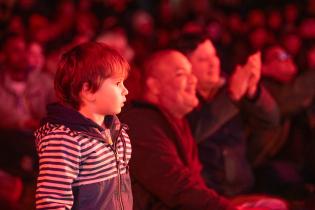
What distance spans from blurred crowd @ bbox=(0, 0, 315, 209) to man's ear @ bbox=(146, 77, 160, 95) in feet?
0.46

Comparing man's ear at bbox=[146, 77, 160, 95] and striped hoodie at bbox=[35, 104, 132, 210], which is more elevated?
man's ear at bbox=[146, 77, 160, 95]

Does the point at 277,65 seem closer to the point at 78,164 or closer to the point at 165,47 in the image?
the point at 165,47

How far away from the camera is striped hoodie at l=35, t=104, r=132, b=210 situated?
2.45m

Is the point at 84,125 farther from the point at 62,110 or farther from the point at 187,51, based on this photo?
the point at 187,51

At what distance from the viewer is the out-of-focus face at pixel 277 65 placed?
5.67 metres

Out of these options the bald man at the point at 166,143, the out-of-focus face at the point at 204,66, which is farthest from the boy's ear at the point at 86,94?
the out-of-focus face at the point at 204,66

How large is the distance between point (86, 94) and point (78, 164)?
0.87 feet

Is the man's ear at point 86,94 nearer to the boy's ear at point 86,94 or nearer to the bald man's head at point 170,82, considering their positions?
the boy's ear at point 86,94

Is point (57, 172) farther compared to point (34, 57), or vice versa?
point (34, 57)

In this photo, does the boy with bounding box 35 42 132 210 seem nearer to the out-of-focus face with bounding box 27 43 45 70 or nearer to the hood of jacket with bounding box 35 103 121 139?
the hood of jacket with bounding box 35 103 121 139

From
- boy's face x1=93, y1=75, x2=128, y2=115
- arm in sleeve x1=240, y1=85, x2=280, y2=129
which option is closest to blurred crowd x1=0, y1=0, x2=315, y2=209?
arm in sleeve x1=240, y1=85, x2=280, y2=129

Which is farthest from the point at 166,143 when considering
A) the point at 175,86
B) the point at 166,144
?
the point at 175,86

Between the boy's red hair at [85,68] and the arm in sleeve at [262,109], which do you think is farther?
the arm in sleeve at [262,109]

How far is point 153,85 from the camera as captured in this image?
12.3ft
